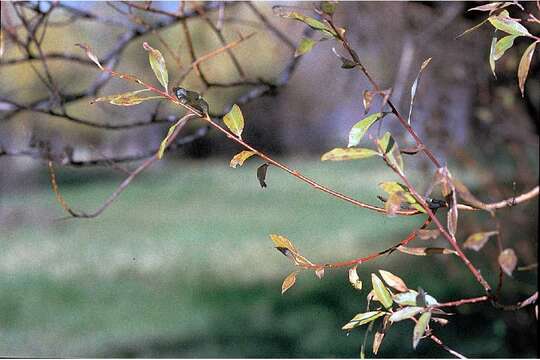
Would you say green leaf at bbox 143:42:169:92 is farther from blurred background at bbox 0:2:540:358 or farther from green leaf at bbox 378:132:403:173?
blurred background at bbox 0:2:540:358

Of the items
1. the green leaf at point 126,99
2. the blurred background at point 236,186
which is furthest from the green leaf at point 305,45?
the blurred background at point 236,186

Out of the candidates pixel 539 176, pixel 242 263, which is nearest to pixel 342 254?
pixel 242 263

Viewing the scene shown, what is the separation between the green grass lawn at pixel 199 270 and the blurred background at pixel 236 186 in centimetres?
2

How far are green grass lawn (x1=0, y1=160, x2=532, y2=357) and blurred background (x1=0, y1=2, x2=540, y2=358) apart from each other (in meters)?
0.02

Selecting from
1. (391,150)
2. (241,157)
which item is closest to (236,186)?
(241,157)

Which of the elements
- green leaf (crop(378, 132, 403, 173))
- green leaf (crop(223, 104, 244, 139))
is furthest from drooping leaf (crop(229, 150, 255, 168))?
green leaf (crop(378, 132, 403, 173))

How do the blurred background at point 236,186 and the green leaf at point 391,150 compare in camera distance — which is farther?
the blurred background at point 236,186

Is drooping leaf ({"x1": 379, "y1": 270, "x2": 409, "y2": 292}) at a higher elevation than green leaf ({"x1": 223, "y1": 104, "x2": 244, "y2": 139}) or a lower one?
lower

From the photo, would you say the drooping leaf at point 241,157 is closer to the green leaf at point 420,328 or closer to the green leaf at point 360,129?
the green leaf at point 360,129

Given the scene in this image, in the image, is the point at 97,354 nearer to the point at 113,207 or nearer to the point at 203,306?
the point at 203,306

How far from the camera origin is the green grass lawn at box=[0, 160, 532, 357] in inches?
145

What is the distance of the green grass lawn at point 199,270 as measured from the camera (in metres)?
3.67

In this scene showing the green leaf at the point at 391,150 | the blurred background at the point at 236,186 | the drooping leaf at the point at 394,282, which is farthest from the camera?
the blurred background at the point at 236,186

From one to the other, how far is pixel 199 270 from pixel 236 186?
2.53 m
